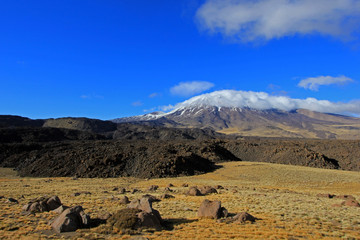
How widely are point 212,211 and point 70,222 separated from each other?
7.32 m

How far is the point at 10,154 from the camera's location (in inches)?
2271

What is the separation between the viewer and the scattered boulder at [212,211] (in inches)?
578

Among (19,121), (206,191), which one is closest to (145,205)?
(206,191)

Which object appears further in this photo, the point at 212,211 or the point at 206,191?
the point at 206,191

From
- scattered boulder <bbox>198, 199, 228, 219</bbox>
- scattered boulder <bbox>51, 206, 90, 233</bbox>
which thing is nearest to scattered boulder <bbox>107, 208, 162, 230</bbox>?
scattered boulder <bbox>51, 206, 90, 233</bbox>

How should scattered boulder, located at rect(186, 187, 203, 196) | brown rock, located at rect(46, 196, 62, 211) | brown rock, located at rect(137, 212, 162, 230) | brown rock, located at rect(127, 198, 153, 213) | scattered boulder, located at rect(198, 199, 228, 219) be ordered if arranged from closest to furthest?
1. brown rock, located at rect(137, 212, 162, 230)
2. brown rock, located at rect(127, 198, 153, 213)
3. scattered boulder, located at rect(198, 199, 228, 219)
4. brown rock, located at rect(46, 196, 62, 211)
5. scattered boulder, located at rect(186, 187, 203, 196)

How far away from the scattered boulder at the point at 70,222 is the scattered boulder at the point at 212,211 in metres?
6.19

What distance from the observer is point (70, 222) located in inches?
494

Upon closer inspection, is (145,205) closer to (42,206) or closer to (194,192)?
(42,206)

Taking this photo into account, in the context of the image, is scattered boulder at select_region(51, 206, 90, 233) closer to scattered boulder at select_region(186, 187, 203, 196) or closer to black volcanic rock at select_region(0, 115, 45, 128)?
scattered boulder at select_region(186, 187, 203, 196)

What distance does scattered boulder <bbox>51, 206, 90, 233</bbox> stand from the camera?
12.4m

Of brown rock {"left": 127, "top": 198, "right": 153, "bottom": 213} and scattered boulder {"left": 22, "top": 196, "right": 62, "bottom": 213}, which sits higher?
brown rock {"left": 127, "top": 198, "right": 153, "bottom": 213}

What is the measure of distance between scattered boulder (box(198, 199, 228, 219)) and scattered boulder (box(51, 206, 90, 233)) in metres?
6.19

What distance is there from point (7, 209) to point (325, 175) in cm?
4139
